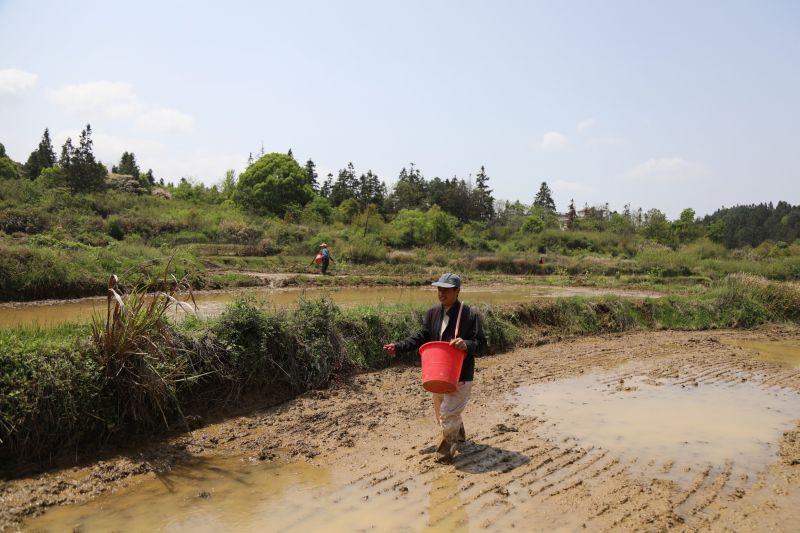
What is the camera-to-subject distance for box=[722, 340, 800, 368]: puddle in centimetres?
1184

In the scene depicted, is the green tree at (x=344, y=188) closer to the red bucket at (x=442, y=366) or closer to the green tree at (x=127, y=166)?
the green tree at (x=127, y=166)

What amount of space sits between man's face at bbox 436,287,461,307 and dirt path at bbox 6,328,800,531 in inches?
60.9

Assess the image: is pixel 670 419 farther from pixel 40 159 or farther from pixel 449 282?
pixel 40 159

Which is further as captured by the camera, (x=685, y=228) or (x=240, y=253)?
(x=685, y=228)

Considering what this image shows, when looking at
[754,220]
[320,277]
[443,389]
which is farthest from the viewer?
[754,220]

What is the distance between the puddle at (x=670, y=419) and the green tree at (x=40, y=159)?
61385 mm

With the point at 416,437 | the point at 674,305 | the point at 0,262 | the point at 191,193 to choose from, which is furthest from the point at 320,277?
the point at 191,193

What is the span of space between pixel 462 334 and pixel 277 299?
12164mm

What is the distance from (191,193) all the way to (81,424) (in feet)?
200

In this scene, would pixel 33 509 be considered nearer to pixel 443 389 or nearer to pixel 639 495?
pixel 443 389

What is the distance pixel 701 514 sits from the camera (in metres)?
4.59

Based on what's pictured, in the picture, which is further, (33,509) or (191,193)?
(191,193)

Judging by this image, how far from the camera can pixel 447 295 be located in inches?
220

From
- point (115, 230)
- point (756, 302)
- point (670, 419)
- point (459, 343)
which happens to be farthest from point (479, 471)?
point (115, 230)
